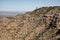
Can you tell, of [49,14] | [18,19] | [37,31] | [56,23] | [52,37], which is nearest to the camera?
[52,37]

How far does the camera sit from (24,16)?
7844cm

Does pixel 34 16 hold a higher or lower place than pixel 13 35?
higher

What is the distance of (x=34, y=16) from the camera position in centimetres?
7550

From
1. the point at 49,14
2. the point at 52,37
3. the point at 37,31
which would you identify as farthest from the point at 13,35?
the point at 52,37

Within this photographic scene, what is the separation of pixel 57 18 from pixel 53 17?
512cm

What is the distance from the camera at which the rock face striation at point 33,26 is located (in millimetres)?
61938

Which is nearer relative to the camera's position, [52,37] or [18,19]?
[52,37]

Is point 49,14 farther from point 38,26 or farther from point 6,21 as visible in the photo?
point 6,21

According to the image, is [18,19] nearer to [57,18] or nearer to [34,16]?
[34,16]

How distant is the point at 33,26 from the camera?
71000 millimetres

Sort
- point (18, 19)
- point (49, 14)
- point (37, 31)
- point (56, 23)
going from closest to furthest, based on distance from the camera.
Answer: point (56, 23)
point (37, 31)
point (49, 14)
point (18, 19)

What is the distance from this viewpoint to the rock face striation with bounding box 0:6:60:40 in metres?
61.9

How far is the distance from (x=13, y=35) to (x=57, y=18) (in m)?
16.8

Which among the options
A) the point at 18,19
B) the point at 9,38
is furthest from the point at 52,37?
the point at 18,19
